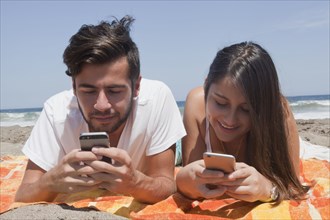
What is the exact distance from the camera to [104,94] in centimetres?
258

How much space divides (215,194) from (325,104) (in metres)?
23.6

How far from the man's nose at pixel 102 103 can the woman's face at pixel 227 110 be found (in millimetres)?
722

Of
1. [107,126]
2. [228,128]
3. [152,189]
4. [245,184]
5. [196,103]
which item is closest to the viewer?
[245,184]

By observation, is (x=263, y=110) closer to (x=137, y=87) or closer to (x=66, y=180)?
(x=137, y=87)

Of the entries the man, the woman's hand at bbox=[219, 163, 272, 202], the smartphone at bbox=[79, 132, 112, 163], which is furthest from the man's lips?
the woman's hand at bbox=[219, 163, 272, 202]

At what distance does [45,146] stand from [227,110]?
1.31m

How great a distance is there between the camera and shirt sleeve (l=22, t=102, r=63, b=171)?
2.86m

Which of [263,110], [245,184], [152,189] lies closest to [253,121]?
[263,110]

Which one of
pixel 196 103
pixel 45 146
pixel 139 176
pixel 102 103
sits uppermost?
pixel 102 103

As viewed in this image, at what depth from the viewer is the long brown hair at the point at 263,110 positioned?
2.69 m

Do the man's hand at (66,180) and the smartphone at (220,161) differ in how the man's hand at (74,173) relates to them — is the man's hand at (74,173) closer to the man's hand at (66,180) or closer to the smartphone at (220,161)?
the man's hand at (66,180)

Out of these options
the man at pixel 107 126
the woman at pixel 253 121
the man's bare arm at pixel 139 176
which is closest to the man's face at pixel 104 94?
the man at pixel 107 126

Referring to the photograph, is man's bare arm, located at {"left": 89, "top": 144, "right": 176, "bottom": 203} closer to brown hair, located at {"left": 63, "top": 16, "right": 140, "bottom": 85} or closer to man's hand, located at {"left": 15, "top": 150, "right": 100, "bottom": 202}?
man's hand, located at {"left": 15, "top": 150, "right": 100, "bottom": 202}

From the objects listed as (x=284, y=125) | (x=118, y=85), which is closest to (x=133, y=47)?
(x=118, y=85)
